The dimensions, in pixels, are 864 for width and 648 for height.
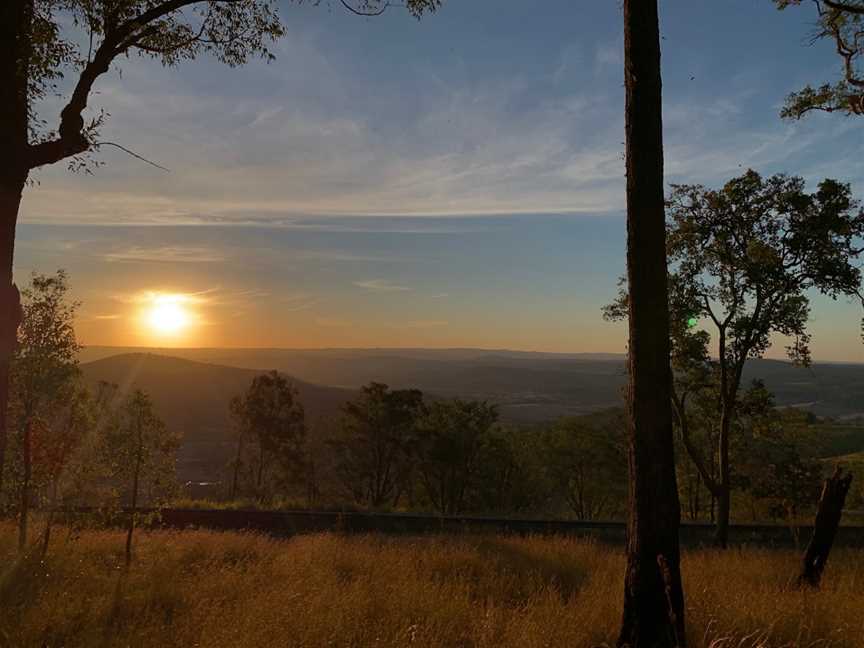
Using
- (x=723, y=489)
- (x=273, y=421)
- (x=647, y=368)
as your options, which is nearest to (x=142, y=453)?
(x=647, y=368)

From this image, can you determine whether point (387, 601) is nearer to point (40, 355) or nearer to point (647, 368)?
point (647, 368)

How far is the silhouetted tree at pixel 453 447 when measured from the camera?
44.6 metres

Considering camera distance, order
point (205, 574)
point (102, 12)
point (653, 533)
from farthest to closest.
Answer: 1. point (205, 574)
2. point (102, 12)
3. point (653, 533)

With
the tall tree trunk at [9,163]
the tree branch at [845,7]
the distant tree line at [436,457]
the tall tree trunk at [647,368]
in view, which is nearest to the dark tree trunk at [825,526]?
the tall tree trunk at [647,368]

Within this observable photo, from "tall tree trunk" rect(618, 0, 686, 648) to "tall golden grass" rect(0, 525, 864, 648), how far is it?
54cm

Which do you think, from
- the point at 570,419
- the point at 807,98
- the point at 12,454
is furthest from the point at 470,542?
the point at 570,419

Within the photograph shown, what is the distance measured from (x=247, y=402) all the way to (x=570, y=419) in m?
31.2

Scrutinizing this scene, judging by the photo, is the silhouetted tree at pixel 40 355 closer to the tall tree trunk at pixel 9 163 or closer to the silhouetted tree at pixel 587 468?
the tall tree trunk at pixel 9 163

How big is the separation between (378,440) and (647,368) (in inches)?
1707

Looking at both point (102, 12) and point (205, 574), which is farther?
point (205, 574)

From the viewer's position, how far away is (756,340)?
15.2 m

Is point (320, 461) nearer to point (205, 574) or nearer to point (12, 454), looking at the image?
point (12, 454)

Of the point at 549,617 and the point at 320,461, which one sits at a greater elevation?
the point at 549,617

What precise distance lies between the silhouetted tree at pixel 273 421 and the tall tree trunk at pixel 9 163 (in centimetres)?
4463
